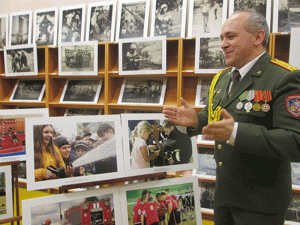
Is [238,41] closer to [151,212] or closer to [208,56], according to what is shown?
[151,212]

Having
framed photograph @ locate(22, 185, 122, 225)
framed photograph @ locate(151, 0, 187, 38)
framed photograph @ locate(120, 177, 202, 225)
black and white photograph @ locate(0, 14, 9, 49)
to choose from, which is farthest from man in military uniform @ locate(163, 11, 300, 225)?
black and white photograph @ locate(0, 14, 9, 49)

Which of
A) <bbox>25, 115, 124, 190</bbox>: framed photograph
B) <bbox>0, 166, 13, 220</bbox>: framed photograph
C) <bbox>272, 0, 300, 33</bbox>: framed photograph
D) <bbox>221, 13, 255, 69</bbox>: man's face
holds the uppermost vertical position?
<bbox>272, 0, 300, 33</bbox>: framed photograph

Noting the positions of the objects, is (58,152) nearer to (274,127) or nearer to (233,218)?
(233,218)

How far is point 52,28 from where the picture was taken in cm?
402

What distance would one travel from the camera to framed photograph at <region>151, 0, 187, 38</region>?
10.9 feet

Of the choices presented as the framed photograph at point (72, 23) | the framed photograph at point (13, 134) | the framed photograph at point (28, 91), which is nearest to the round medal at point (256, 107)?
the framed photograph at point (13, 134)

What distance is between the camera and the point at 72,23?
12.7ft

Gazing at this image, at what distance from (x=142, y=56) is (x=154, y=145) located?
1.77 metres

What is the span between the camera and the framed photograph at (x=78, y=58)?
3402 millimetres

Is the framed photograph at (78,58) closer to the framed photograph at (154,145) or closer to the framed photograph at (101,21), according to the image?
the framed photograph at (101,21)

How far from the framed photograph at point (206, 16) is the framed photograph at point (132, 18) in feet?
2.06

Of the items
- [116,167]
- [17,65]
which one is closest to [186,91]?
[116,167]

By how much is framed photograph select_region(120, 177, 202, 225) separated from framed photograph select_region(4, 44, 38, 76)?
2921 mm

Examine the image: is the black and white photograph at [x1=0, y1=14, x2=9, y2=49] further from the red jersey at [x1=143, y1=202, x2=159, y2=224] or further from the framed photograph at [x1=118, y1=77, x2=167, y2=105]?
the red jersey at [x1=143, y1=202, x2=159, y2=224]
